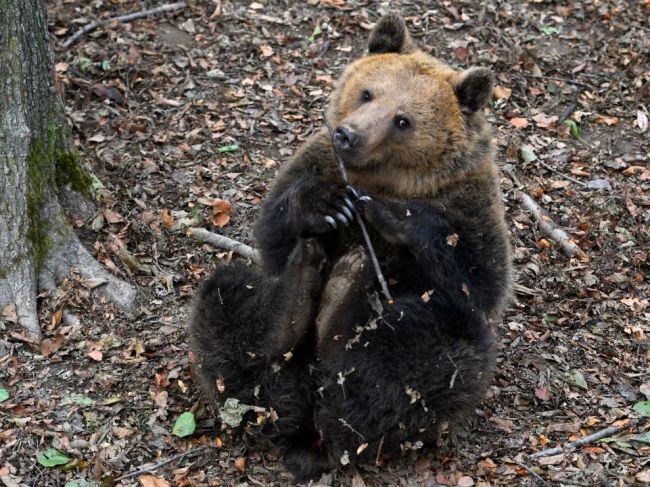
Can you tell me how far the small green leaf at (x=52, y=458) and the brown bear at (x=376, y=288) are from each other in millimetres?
1017

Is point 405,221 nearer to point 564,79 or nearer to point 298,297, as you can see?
point 298,297

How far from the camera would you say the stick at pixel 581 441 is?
5.60 metres

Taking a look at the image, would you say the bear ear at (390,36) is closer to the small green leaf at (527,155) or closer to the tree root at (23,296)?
the small green leaf at (527,155)

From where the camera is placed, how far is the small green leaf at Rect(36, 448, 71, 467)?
5309 millimetres

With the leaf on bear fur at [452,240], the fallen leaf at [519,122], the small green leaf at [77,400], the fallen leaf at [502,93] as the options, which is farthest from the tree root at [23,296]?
the fallen leaf at [502,93]

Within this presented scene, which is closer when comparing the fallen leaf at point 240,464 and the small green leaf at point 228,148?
the fallen leaf at point 240,464

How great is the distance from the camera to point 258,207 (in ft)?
26.3

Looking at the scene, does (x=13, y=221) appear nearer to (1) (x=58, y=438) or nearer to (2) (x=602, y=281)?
(1) (x=58, y=438)

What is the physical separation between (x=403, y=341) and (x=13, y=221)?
295cm

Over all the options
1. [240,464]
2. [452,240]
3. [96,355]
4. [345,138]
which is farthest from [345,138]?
[96,355]

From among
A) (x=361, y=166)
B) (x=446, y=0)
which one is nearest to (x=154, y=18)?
(x=446, y=0)

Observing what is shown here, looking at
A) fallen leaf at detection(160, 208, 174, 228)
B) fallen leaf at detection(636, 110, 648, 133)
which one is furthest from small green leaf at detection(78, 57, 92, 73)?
fallen leaf at detection(636, 110, 648, 133)

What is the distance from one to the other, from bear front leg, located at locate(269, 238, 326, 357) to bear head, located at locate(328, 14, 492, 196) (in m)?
0.69

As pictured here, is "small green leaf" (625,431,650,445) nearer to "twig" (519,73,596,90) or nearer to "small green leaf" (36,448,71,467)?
"small green leaf" (36,448,71,467)
